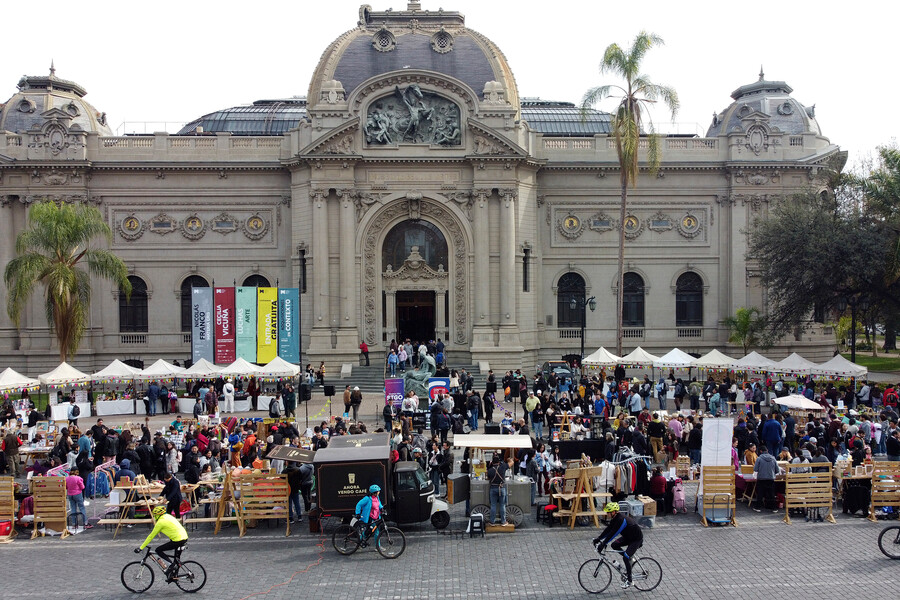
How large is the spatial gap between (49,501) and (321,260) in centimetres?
2666

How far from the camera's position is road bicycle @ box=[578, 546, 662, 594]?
14852 millimetres

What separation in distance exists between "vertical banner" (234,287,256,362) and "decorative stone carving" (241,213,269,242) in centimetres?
848

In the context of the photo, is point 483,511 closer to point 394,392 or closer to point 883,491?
point 883,491

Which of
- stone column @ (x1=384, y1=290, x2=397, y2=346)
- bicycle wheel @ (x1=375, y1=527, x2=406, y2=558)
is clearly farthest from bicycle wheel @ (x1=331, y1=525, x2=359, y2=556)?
stone column @ (x1=384, y1=290, x2=397, y2=346)

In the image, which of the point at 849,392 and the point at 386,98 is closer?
the point at 849,392

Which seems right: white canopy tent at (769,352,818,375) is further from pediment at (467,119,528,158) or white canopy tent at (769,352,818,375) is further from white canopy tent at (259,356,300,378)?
white canopy tent at (259,356,300,378)

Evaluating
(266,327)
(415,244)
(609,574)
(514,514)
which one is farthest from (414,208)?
(609,574)

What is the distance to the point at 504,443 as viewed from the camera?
20.5 meters

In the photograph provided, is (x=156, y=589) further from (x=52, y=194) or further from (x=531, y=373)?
(x=52, y=194)

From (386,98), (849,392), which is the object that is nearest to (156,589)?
(849,392)

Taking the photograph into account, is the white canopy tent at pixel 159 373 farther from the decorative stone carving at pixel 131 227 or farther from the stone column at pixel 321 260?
the decorative stone carving at pixel 131 227

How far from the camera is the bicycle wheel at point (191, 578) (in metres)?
15.2

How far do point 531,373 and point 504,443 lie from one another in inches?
1008

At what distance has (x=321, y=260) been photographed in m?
44.6
